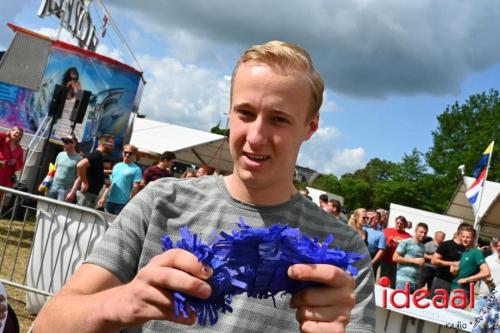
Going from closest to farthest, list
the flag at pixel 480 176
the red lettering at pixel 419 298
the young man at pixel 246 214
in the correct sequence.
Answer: the young man at pixel 246 214
the red lettering at pixel 419 298
the flag at pixel 480 176

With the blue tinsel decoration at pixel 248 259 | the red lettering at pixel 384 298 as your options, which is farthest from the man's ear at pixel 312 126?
the red lettering at pixel 384 298

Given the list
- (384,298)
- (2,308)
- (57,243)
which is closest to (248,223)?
(2,308)

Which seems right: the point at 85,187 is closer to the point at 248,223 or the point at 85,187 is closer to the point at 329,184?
the point at 248,223

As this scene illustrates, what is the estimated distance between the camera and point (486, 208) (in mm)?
21297

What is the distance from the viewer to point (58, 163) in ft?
35.9

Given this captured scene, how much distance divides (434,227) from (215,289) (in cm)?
2169

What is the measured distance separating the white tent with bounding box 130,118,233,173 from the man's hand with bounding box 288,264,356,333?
22.2 m

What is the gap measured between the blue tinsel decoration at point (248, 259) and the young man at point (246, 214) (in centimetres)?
8

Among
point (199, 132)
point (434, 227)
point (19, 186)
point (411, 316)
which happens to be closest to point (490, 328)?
point (411, 316)

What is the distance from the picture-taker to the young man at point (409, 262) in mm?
9445

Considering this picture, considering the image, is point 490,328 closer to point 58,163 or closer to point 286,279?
point 286,279

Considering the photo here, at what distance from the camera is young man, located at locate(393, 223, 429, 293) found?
9.45m

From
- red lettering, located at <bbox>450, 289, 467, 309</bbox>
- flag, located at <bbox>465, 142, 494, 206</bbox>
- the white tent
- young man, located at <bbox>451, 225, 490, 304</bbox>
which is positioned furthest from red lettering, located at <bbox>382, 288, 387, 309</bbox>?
the white tent

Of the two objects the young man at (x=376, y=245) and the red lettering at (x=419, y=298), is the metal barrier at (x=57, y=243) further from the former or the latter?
the young man at (x=376, y=245)
